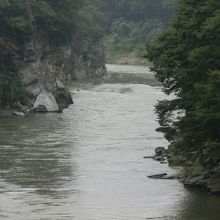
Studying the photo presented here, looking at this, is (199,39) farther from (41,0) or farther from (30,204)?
(41,0)

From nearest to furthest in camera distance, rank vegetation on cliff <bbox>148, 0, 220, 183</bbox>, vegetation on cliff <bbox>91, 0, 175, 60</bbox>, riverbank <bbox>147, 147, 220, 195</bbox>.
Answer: vegetation on cliff <bbox>148, 0, 220, 183</bbox> < riverbank <bbox>147, 147, 220, 195</bbox> < vegetation on cliff <bbox>91, 0, 175, 60</bbox>

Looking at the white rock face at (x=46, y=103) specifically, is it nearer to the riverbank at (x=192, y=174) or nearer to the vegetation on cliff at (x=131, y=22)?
the riverbank at (x=192, y=174)

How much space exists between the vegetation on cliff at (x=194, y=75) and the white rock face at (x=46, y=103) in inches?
1199

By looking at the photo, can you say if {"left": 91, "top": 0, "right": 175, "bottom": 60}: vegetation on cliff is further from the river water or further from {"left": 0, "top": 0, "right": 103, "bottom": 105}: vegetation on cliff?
the river water

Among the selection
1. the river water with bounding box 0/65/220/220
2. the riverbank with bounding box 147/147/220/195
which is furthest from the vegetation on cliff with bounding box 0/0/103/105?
the riverbank with bounding box 147/147/220/195

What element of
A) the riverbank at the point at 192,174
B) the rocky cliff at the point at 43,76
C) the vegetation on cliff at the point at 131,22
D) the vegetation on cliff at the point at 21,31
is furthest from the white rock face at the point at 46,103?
the vegetation on cliff at the point at 131,22

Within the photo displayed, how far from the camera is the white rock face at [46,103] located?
69250mm

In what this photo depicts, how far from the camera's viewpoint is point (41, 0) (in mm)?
82000

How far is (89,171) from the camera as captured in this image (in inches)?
1577

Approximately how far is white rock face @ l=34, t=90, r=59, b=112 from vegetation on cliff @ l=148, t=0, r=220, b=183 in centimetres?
3047

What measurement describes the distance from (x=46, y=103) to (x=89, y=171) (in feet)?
99.9

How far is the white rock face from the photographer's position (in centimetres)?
6925

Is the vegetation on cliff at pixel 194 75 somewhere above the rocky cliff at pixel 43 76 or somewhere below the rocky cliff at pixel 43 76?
above

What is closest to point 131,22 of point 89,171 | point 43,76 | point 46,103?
point 43,76
